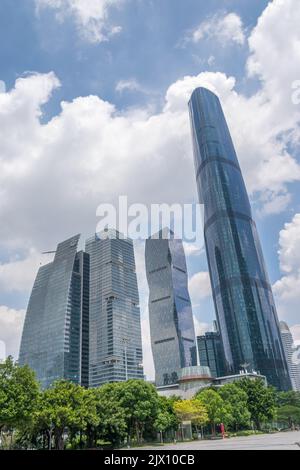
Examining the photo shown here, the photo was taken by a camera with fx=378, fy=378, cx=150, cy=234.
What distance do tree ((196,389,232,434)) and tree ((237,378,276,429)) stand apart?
1020 cm

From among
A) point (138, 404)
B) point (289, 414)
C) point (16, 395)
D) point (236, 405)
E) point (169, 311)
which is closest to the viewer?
point (16, 395)

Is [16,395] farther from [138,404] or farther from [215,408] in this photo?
[215,408]

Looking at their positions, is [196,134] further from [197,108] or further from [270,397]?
[270,397]

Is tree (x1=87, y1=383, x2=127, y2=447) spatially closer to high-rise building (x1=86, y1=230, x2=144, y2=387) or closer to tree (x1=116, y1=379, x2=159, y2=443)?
tree (x1=116, y1=379, x2=159, y2=443)

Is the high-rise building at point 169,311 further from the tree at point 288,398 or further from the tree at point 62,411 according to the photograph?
the tree at point 62,411

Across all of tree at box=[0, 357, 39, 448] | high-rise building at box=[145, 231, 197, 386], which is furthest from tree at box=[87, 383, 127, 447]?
high-rise building at box=[145, 231, 197, 386]

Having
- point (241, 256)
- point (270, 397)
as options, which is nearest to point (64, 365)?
point (241, 256)

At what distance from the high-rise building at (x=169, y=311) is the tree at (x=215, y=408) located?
117 m

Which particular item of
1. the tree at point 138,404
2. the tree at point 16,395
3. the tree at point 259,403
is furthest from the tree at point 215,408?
the tree at point 16,395

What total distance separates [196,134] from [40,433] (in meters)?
142

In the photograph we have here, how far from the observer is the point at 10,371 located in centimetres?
2952

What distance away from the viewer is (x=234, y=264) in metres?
133

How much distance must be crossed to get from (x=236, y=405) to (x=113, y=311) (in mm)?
103828

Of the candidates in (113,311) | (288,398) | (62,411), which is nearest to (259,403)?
(288,398)
